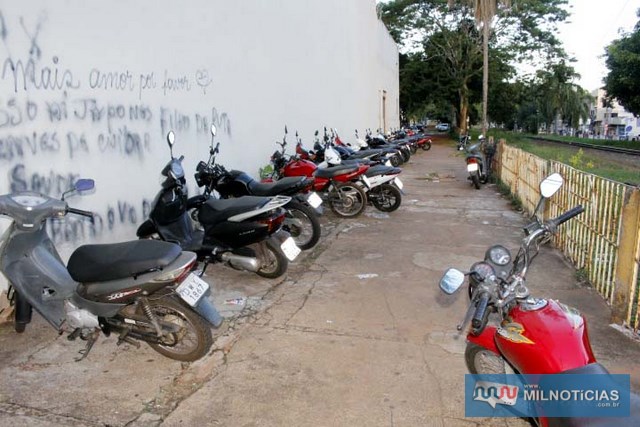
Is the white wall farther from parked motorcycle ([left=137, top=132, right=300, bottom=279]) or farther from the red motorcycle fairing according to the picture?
the red motorcycle fairing

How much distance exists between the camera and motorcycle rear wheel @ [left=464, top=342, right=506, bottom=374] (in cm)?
286

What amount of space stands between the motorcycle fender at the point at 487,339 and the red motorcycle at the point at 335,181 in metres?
4.81

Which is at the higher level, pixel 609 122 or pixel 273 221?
pixel 273 221

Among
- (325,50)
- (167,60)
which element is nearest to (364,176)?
(167,60)

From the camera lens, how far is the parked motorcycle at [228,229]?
458 centimetres

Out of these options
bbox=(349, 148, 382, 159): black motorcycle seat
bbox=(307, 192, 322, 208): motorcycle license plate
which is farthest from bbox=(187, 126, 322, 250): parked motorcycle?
bbox=(349, 148, 382, 159): black motorcycle seat

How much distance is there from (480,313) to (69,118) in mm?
4005

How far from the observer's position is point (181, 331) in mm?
3234

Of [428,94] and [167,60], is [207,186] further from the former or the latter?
[428,94]

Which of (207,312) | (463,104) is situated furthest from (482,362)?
(463,104)

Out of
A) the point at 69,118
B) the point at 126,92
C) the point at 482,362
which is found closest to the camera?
the point at 482,362

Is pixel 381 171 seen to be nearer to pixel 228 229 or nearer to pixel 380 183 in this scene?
pixel 380 183

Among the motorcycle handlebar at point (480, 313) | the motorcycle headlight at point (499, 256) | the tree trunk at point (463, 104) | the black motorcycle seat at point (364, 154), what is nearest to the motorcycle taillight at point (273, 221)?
the motorcycle headlight at point (499, 256)

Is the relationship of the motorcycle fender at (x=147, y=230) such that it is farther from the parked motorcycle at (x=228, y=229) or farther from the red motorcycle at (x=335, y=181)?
the red motorcycle at (x=335, y=181)
